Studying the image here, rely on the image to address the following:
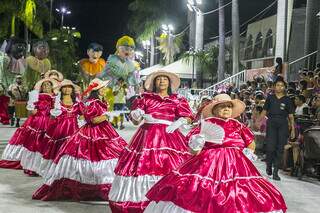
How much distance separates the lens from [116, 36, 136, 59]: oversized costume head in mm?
12740

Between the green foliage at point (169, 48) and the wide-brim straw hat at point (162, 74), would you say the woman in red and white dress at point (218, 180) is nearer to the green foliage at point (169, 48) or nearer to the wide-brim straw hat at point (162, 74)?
the wide-brim straw hat at point (162, 74)

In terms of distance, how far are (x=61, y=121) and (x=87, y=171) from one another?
1990 mm

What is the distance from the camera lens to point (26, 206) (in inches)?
293

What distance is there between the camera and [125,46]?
1296 centimetres

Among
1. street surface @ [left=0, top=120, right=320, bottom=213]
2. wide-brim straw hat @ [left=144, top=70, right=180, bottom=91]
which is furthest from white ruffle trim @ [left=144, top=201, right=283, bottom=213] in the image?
wide-brim straw hat @ [left=144, top=70, right=180, bottom=91]

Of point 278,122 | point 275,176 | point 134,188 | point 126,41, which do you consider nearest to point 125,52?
point 126,41

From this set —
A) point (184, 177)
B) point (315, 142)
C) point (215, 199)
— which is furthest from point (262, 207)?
point (315, 142)

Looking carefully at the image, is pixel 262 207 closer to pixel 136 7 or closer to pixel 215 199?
pixel 215 199

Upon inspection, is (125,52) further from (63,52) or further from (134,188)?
(63,52)

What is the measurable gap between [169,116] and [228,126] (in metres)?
1.56

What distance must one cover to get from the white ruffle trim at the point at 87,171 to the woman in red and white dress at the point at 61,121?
1.31 metres

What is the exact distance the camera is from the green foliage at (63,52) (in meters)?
44.9

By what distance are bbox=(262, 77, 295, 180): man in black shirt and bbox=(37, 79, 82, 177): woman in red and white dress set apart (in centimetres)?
383

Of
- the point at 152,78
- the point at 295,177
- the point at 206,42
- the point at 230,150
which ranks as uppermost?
the point at 206,42
